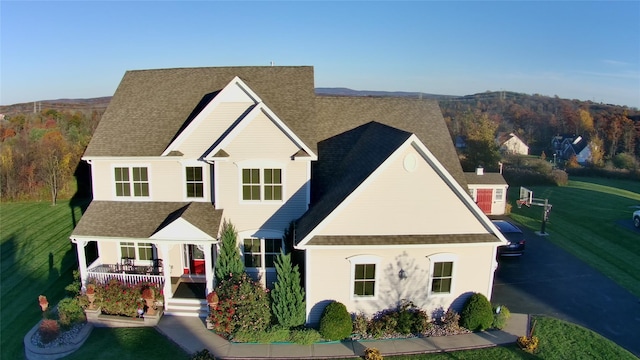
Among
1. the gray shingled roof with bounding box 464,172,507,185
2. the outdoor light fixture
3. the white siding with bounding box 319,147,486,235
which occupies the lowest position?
the outdoor light fixture

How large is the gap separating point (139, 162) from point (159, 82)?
493cm

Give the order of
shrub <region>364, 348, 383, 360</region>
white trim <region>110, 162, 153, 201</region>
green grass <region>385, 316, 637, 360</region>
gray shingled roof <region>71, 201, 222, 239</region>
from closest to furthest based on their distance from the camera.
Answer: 1. shrub <region>364, 348, 383, 360</region>
2. green grass <region>385, 316, 637, 360</region>
3. gray shingled roof <region>71, 201, 222, 239</region>
4. white trim <region>110, 162, 153, 201</region>

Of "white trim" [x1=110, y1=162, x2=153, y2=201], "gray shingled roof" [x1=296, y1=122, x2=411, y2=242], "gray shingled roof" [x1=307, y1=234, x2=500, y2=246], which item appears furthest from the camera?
"white trim" [x1=110, y1=162, x2=153, y2=201]

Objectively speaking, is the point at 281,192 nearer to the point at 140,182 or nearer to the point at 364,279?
the point at 364,279

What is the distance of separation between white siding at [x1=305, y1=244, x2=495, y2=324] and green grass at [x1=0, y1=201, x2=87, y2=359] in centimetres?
1116

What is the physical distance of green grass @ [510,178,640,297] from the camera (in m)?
21.6

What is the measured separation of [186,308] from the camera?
654 inches

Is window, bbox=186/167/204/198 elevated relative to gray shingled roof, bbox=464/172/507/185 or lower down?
elevated

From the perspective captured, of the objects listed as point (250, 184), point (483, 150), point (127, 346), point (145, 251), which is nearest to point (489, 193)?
point (483, 150)

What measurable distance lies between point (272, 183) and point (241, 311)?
212 inches

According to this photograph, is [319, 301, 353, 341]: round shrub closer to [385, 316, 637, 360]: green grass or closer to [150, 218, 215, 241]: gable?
[385, 316, 637, 360]: green grass

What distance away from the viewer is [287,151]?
17.1 meters

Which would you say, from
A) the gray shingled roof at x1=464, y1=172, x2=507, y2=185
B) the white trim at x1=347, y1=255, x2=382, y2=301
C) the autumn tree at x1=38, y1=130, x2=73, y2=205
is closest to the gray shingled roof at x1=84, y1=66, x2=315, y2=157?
the white trim at x1=347, y1=255, x2=382, y2=301

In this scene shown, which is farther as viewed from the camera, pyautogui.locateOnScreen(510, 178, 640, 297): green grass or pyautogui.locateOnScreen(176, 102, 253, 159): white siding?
pyautogui.locateOnScreen(510, 178, 640, 297): green grass
